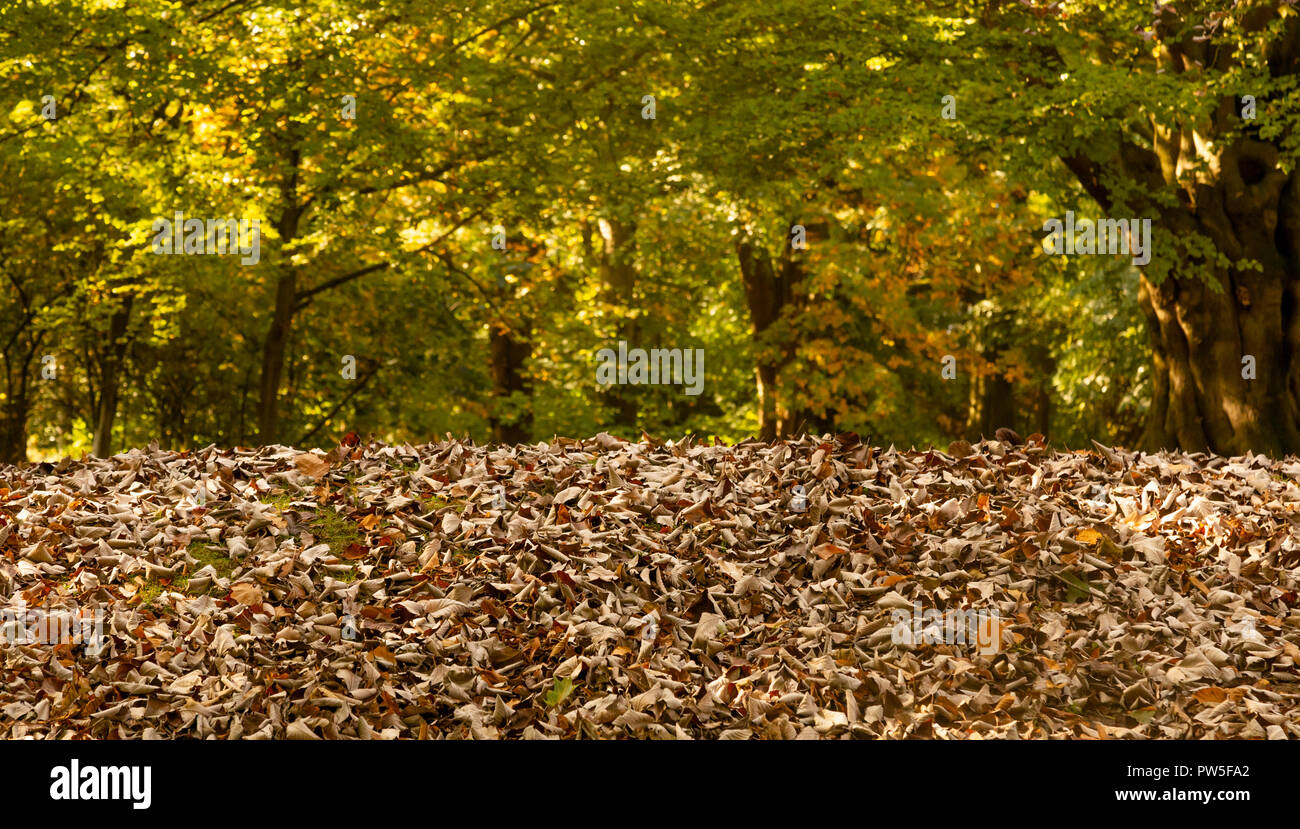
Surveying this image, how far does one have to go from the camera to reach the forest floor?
5.41 m

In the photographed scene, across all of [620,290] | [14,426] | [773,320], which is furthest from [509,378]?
[14,426]

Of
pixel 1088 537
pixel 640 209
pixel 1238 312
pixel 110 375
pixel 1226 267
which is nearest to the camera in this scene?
pixel 1088 537

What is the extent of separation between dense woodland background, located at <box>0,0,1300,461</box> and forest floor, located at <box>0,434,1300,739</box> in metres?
5.13

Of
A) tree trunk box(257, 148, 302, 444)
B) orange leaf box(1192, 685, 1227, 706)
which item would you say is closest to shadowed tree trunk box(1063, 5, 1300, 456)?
orange leaf box(1192, 685, 1227, 706)

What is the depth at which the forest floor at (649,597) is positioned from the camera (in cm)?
541

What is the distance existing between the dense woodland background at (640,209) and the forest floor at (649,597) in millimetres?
5134

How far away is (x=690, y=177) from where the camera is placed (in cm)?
1512

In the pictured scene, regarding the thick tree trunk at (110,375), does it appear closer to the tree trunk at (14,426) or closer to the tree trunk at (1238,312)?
the tree trunk at (14,426)

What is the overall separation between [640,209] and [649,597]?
9468 mm

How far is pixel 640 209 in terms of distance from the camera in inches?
594

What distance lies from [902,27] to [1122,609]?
8.03m

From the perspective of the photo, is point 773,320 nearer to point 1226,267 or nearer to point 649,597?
point 1226,267
